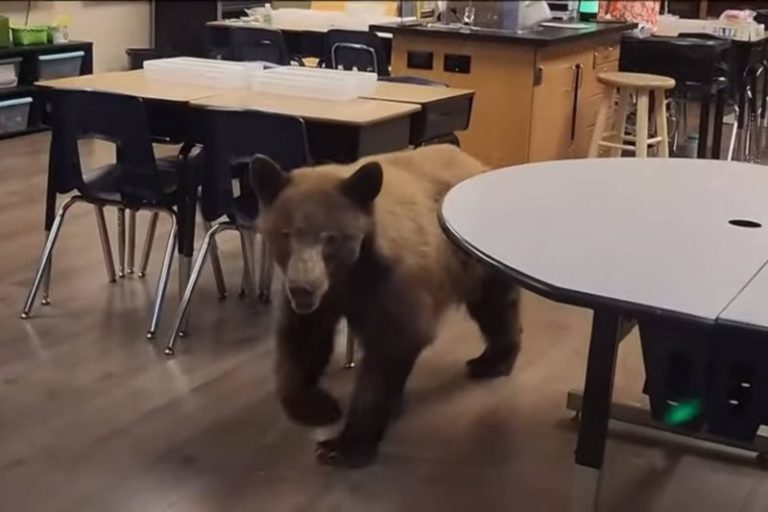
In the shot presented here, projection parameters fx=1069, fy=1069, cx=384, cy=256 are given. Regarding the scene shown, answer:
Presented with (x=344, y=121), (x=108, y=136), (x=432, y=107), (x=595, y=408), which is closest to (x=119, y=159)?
(x=108, y=136)

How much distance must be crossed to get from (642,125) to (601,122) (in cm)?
23

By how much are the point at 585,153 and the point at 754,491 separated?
348 centimetres

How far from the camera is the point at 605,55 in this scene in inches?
239

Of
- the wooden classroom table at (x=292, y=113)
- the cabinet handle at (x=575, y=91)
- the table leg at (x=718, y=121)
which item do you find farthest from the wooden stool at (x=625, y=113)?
the wooden classroom table at (x=292, y=113)

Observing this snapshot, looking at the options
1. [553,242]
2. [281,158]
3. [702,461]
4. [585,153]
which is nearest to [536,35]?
[585,153]

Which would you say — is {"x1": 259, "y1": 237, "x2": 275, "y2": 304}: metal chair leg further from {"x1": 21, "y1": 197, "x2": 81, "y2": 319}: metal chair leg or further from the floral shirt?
the floral shirt

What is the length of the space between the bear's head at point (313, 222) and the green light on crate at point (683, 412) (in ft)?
2.71

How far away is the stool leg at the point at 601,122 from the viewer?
559cm

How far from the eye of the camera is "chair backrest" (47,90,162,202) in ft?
11.4

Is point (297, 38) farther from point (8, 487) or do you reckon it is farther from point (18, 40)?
point (8, 487)

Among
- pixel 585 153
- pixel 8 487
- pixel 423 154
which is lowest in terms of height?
pixel 8 487

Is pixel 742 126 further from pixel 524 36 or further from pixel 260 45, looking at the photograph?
pixel 260 45

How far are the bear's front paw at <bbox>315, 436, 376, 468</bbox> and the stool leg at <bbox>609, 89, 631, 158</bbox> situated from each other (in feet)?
10.9

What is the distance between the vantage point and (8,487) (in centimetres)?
259
